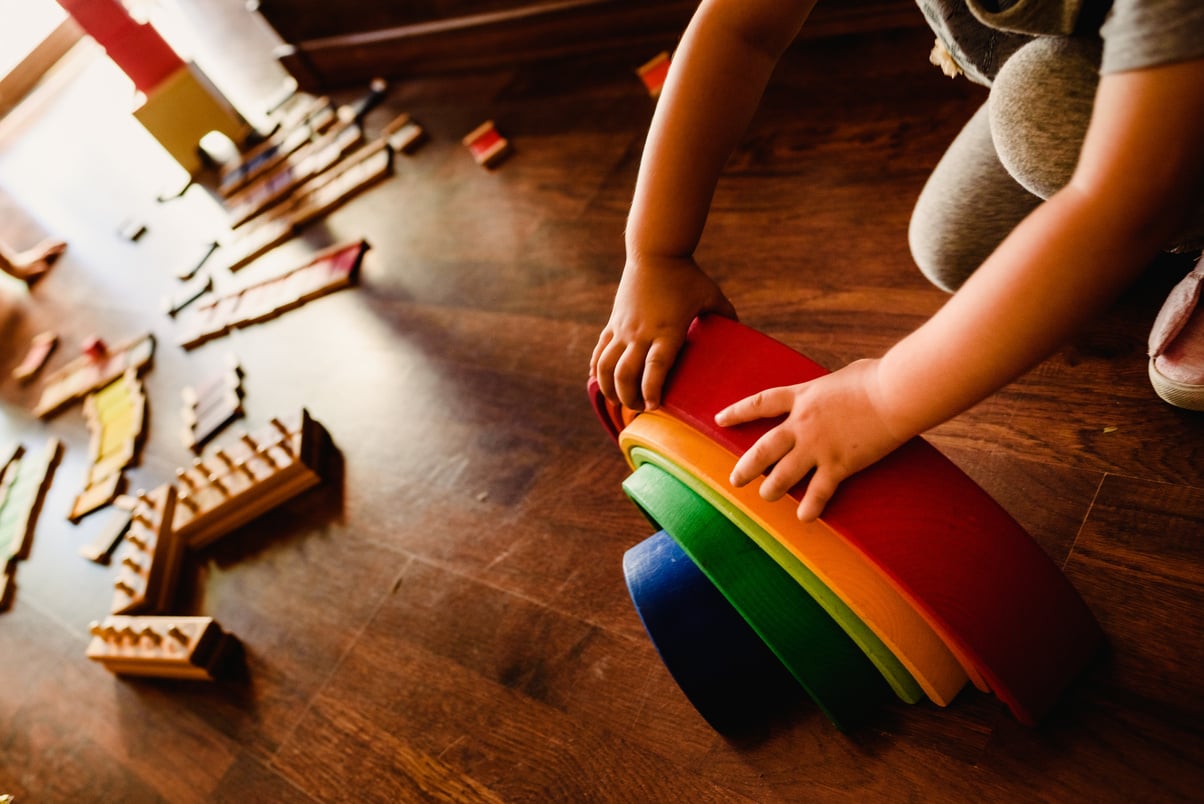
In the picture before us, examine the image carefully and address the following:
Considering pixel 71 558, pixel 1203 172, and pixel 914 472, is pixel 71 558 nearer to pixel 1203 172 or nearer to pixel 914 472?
pixel 914 472

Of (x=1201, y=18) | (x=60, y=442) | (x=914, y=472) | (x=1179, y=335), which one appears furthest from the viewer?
(x=60, y=442)

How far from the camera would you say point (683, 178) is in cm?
61

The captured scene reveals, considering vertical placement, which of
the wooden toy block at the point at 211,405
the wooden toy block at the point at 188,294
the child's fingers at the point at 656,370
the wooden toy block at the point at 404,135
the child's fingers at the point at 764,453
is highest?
the wooden toy block at the point at 188,294

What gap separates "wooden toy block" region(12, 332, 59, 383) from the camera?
1887 mm

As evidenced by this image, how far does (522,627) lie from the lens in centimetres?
80

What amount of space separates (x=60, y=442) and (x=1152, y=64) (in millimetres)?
1830

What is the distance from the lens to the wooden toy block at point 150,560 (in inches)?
42.0

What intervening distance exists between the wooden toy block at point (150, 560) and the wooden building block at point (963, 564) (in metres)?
0.93

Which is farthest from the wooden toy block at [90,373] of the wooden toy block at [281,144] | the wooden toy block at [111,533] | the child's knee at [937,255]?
the child's knee at [937,255]

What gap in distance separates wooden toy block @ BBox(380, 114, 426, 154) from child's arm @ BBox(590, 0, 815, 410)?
47.5 inches

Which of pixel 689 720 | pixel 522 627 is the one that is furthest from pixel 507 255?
pixel 689 720

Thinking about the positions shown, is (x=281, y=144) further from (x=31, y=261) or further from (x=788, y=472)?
(x=788, y=472)

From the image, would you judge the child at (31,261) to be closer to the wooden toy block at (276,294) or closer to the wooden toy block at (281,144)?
→ the wooden toy block at (281,144)

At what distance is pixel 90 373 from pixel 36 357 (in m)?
0.39
